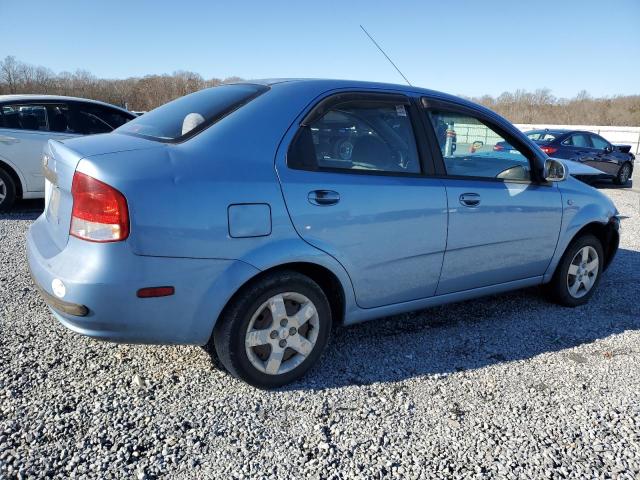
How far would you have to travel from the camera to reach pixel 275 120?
104 inches

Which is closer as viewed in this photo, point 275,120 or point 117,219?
point 117,219

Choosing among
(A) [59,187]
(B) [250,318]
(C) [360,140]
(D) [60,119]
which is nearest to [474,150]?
(C) [360,140]

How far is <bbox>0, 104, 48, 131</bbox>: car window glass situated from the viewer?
21.6 feet

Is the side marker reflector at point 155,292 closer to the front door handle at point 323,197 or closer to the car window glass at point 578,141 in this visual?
Answer: the front door handle at point 323,197

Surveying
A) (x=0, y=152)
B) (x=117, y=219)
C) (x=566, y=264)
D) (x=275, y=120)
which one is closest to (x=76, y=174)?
(x=117, y=219)

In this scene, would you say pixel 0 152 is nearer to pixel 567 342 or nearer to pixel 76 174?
pixel 76 174

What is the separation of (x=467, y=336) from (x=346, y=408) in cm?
134

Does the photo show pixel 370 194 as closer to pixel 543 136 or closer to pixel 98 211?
pixel 98 211

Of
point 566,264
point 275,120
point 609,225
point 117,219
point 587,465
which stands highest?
point 275,120

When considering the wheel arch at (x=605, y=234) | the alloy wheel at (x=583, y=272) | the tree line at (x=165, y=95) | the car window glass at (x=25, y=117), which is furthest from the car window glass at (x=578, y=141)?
the tree line at (x=165, y=95)

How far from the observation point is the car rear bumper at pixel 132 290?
2219 millimetres

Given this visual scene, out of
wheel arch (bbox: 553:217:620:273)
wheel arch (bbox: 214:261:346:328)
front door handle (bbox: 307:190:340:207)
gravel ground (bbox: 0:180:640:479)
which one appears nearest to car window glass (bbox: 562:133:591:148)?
wheel arch (bbox: 553:217:620:273)

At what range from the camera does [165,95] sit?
158 feet

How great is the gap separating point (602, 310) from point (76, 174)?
4.15 meters
